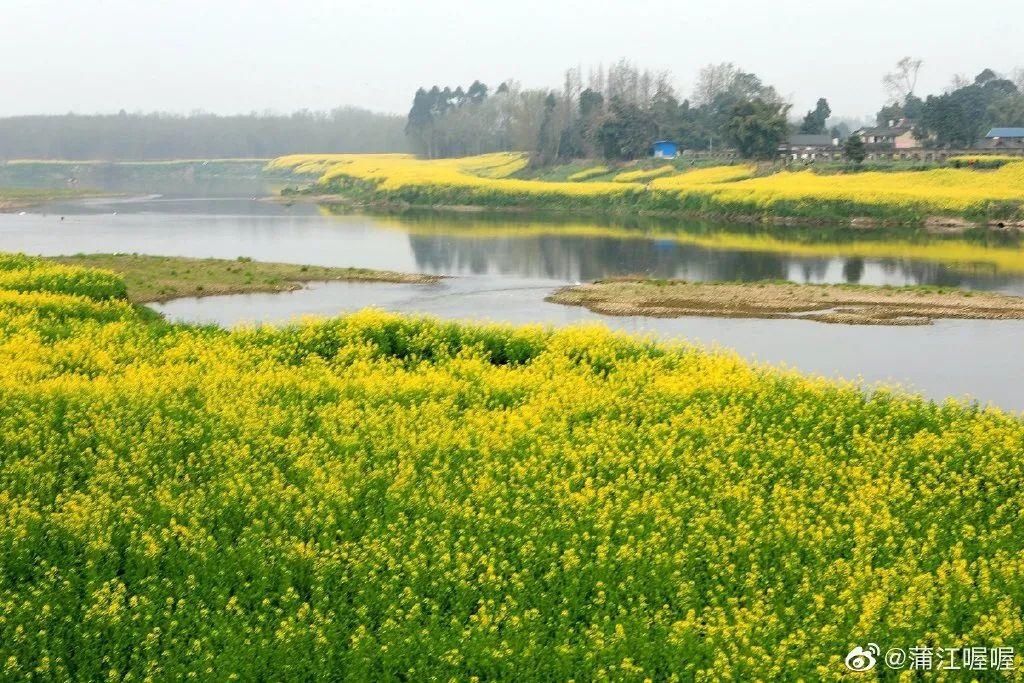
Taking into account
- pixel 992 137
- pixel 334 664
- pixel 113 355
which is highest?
pixel 992 137

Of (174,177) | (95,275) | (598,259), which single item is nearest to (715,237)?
(598,259)

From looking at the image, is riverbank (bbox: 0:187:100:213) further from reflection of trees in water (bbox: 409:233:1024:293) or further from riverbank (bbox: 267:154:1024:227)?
reflection of trees in water (bbox: 409:233:1024:293)

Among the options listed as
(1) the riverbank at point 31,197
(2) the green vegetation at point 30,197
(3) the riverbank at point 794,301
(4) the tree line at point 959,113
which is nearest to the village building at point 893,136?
(4) the tree line at point 959,113

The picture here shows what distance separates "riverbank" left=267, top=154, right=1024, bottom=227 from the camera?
5391 cm

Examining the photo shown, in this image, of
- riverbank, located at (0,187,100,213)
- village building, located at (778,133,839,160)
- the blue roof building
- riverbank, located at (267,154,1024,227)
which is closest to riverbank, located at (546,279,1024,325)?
riverbank, located at (267,154,1024,227)

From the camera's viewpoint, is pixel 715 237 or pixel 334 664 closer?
pixel 334 664

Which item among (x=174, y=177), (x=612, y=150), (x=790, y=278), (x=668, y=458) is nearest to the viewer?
(x=668, y=458)

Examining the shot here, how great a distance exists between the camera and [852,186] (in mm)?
59750

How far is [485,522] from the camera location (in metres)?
9.71

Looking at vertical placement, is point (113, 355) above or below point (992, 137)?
below

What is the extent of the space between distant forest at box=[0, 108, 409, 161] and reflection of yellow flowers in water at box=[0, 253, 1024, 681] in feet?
483

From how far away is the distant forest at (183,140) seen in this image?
6565 inches

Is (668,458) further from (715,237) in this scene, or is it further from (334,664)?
(715,237)

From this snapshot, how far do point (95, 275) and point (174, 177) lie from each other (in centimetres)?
12465
